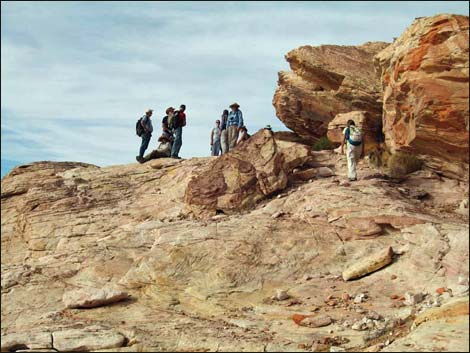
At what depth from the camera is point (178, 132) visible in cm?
2469

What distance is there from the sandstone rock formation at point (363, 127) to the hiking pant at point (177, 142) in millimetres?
6108

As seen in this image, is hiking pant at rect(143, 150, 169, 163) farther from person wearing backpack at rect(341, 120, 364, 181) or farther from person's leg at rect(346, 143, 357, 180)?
person's leg at rect(346, 143, 357, 180)

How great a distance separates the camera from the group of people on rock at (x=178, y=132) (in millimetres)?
24688

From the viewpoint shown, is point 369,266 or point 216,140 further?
point 216,140

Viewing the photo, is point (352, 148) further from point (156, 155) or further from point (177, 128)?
point (156, 155)

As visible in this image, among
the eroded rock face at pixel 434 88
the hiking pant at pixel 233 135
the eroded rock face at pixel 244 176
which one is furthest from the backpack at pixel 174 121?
the eroded rock face at pixel 434 88

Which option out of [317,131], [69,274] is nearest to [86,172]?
[69,274]

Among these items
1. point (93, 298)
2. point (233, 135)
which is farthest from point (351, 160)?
point (93, 298)

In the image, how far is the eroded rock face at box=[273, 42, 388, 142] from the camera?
26.3 metres

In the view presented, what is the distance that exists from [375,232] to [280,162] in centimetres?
488

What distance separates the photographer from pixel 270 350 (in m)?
11.7

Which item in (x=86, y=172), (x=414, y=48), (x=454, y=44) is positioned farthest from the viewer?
(x=86, y=172)

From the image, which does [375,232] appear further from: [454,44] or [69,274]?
[69,274]

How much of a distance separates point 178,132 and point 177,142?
41cm
